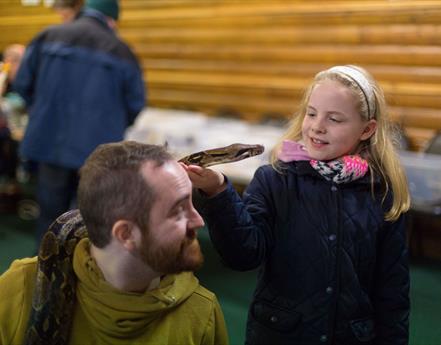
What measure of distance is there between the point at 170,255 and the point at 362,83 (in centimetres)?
96

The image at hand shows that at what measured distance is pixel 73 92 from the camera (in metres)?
4.62

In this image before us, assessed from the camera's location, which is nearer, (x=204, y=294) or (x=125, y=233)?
(x=125, y=233)

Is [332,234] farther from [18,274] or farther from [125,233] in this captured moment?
[18,274]

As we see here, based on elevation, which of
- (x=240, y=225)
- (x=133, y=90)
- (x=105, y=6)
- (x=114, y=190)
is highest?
(x=105, y=6)

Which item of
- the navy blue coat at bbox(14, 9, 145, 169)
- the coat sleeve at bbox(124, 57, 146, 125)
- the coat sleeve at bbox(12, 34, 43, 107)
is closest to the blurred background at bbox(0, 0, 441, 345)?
the coat sleeve at bbox(124, 57, 146, 125)

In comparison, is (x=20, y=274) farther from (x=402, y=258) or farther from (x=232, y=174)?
(x=232, y=174)

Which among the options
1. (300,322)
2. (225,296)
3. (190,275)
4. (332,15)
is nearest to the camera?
(190,275)

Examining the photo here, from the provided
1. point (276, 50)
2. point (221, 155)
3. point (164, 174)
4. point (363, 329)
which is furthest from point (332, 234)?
point (276, 50)

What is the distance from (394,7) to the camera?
18.1 ft

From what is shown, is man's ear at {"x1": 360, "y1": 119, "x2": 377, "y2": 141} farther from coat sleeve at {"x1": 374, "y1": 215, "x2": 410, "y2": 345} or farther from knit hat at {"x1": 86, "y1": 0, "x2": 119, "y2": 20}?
knit hat at {"x1": 86, "y1": 0, "x2": 119, "y2": 20}

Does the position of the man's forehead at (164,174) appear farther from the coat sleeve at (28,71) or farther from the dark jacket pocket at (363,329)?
the coat sleeve at (28,71)

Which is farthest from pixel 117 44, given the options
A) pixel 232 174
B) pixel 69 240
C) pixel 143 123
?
pixel 69 240

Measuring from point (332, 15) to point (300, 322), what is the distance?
14.7 feet

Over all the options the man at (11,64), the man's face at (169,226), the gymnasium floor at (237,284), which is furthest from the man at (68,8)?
the man's face at (169,226)
